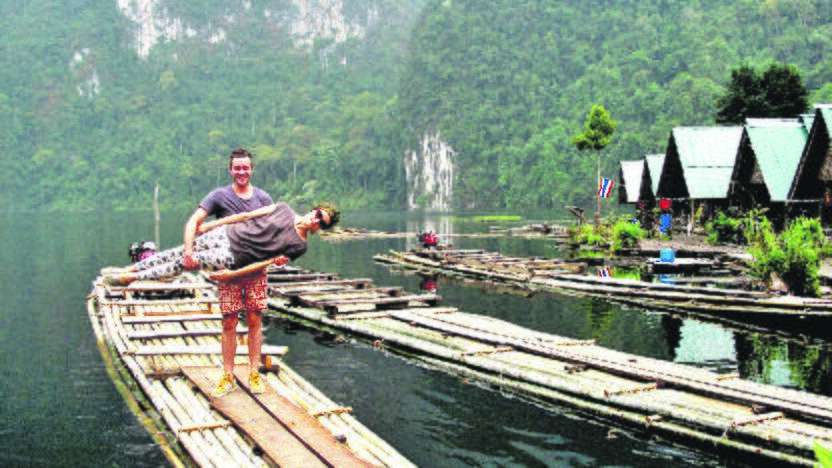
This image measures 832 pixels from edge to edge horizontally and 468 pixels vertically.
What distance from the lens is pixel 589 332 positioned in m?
16.4

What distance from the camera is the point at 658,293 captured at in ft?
65.6

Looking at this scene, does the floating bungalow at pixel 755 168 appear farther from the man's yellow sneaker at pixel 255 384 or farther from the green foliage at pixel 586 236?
the man's yellow sneaker at pixel 255 384

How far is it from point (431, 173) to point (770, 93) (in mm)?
109407

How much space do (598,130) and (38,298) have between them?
1159 inches

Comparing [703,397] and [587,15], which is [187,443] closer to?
[703,397]

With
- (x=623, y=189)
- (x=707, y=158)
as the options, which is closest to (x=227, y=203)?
(x=707, y=158)

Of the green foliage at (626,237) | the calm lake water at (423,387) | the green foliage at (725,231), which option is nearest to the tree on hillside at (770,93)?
the green foliage at (725,231)

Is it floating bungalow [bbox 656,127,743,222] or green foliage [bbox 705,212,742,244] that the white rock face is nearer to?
floating bungalow [bbox 656,127,743,222]

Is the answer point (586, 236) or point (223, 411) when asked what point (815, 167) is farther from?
point (223, 411)

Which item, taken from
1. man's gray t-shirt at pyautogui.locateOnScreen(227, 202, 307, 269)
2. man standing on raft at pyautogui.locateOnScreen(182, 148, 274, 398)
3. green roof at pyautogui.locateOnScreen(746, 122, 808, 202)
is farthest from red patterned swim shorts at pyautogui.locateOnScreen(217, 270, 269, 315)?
green roof at pyautogui.locateOnScreen(746, 122, 808, 202)

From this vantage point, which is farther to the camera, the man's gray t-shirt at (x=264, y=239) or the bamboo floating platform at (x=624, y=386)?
the bamboo floating platform at (x=624, y=386)

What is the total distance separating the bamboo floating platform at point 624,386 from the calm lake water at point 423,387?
255 millimetres

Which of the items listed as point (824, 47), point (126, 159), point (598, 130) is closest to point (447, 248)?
point (598, 130)

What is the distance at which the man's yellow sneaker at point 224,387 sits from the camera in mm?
8719
